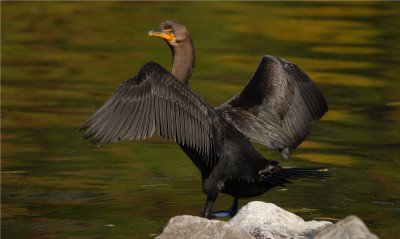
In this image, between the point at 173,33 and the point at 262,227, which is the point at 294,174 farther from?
the point at 173,33

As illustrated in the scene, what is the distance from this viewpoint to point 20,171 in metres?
11.0

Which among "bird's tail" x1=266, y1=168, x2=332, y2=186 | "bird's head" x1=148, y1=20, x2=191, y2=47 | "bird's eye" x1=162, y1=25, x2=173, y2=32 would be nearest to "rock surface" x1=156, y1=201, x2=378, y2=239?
"bird's tail" x1=266, y1=168, x2=332, y2=186

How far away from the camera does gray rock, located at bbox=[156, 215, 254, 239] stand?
7.50m

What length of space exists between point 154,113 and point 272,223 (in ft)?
3.97

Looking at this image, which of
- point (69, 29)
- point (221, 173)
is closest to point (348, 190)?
point (221, 173)

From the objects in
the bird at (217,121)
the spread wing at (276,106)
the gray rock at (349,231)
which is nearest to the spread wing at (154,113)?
the bird at (217,121)

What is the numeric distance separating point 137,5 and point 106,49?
3.68m

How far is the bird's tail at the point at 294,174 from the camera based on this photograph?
27.9ft

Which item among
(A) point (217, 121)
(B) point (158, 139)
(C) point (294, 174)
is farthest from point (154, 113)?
(B) point (158, 139)

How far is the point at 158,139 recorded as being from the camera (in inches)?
493

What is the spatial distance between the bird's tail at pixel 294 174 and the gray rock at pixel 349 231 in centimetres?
117

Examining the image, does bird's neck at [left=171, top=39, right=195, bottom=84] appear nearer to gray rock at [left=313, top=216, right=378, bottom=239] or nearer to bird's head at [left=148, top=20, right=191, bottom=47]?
bird's head at [left=148, top=20, right=191, bottom=47]

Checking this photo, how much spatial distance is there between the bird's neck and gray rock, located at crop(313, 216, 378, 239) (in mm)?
2581

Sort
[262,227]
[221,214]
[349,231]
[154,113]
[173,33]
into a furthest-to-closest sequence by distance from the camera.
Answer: [173,33] → [221,214] → [154,113] → [262,227] → [349,231]
